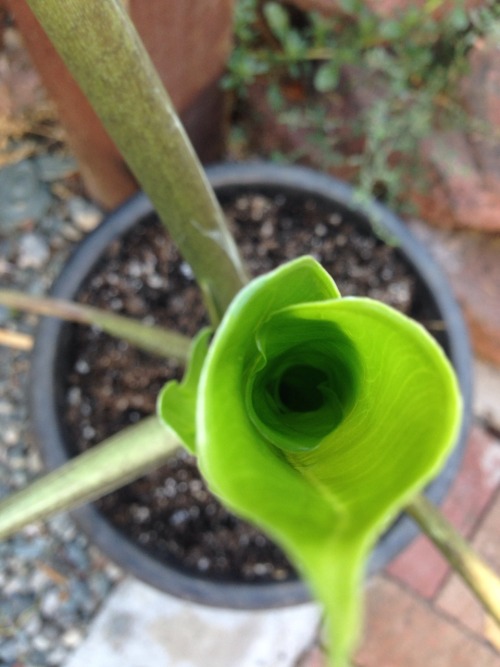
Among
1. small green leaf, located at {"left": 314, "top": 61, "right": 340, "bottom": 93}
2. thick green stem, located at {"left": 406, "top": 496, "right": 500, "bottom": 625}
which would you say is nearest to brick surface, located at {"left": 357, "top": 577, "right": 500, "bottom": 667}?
thick green stem, located at {"left": 406, "top": 496, "right": 500, "bottom": 625}

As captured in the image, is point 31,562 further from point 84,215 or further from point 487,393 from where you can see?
point 487,393

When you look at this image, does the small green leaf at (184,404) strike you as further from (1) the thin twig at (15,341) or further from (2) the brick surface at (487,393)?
(2) the brick surface at (487,393)

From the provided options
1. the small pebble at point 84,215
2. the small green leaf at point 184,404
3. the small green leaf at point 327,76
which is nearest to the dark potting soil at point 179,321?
the small green leaf at point 327,76

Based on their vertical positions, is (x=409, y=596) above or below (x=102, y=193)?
below

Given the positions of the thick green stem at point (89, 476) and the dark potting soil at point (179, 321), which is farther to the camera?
the dark potting soil at point (179, 321)

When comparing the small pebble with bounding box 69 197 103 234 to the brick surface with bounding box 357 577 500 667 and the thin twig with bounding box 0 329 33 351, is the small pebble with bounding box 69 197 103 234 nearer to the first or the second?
the thin twig with bounding box 0 329 33 351

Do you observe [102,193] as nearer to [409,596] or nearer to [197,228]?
[197,228]

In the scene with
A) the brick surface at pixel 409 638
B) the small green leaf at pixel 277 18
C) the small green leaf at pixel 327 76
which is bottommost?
the brick surface at pixel 409 638

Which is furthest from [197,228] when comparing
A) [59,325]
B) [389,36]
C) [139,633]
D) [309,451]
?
[139,633]
